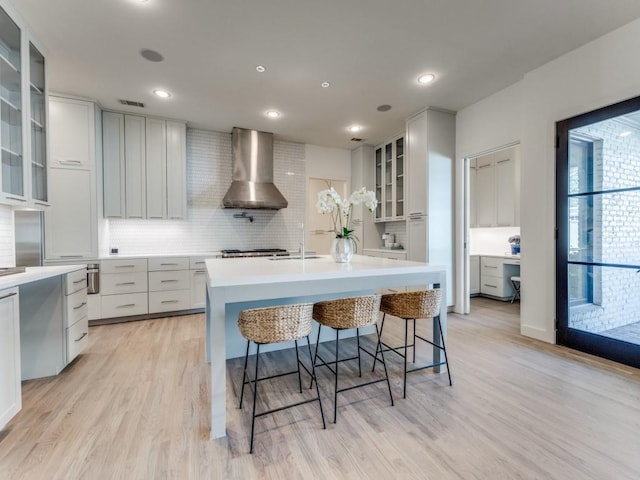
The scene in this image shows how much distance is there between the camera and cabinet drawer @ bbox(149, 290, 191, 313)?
4094mm

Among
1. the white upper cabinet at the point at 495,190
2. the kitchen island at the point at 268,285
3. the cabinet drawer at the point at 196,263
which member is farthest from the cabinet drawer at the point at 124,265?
the white upper cabinet at the point at 495,190

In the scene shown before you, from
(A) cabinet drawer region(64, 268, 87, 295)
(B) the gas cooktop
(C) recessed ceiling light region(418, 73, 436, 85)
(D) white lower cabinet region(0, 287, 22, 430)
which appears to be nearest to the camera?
(D) white lower cabinet region(0, 287, 22, 430)

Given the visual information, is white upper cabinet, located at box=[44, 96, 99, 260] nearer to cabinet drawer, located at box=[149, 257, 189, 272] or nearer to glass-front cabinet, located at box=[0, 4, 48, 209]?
cabinet drawer, located at box=[149, 257, 189, 272]

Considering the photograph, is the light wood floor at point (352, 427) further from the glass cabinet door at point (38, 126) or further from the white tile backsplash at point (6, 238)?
the glass cabinet door at point (38, 126)

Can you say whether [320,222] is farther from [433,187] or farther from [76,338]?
[76,338]

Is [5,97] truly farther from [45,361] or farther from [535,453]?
[535,453]

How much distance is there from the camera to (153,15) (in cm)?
232

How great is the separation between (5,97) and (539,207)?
4.86 meters

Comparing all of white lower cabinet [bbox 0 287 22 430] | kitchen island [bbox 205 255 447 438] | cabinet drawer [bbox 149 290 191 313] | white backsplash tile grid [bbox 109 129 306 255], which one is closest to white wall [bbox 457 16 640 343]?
kitchen island [bbox 205 255 447 438]

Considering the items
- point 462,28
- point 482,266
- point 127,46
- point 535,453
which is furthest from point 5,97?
point 482,266

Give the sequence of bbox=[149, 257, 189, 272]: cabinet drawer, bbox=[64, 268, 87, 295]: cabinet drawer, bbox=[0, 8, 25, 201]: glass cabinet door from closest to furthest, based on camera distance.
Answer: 1. bbox=[0, 8, 25, 201]: glass cabinet door
2. bbox=[64, 268, 87, 295]: cabinet drawer
3. bbox=[149, 257, 189, 272]: cabinet drawer

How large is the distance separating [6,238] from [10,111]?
1.16 m

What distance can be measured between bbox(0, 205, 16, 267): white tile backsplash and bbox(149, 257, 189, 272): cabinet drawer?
1401 millimetres

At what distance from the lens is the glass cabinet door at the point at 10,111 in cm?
218
